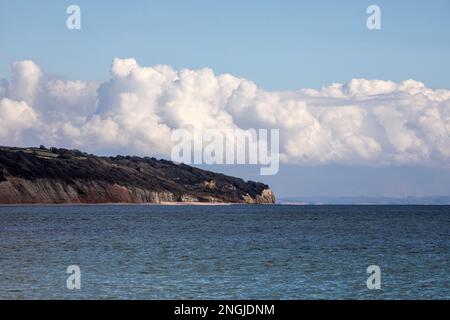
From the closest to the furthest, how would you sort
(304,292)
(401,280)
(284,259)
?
(304,292), (401,280), (284,259)

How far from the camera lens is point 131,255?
77125 millimetres

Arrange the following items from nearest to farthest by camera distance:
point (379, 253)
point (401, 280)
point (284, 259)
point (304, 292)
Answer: point (304, 292), point (401, 280), point (284, 259), point (379, 253)

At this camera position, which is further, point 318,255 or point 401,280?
point 318,255
